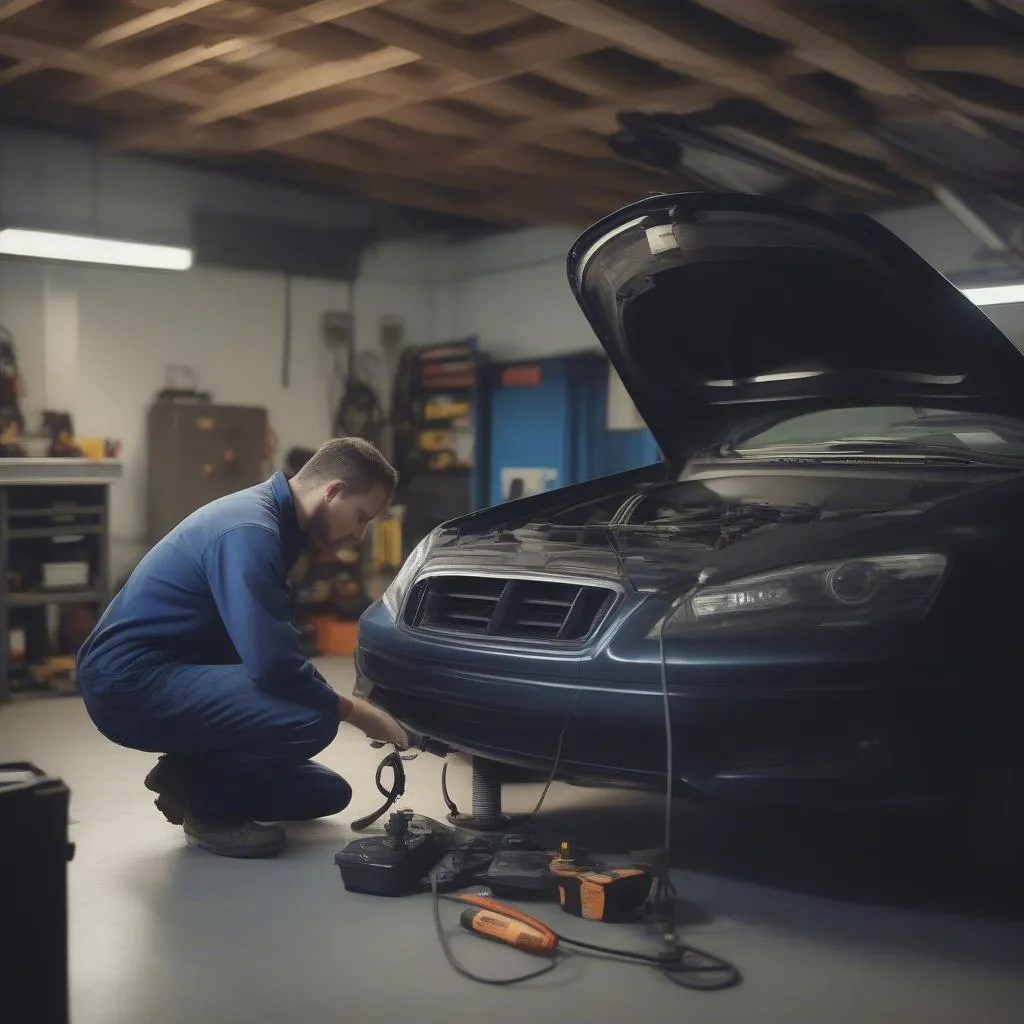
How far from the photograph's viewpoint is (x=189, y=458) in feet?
22.5

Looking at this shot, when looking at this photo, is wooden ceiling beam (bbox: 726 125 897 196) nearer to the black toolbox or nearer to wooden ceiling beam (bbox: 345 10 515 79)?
wooden ceiling beam (bbox: 345 10 515 79)

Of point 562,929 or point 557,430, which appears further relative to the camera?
point 557,430

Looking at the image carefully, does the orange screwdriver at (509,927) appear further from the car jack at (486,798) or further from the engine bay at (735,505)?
the engine bay at (735,505)

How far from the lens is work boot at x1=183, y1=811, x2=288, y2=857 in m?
2.80

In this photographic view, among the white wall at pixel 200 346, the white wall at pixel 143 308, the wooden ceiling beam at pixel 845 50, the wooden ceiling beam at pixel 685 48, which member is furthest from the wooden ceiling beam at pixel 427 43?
the white wall at pixel 200 346

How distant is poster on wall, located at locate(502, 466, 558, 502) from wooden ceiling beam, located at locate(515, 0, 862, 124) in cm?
306

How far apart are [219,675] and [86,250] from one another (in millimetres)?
3883

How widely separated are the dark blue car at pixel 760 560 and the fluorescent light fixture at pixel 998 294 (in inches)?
91.6

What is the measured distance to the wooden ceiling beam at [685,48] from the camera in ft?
13.3

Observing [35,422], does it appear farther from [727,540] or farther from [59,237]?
[727,540]

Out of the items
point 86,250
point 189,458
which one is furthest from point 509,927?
point 189,458

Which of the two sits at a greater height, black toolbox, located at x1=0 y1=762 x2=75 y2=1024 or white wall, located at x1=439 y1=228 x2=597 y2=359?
white wall, located at x1=439 y1=228 x2=597 y2=359

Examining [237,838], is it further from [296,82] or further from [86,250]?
[86,250]

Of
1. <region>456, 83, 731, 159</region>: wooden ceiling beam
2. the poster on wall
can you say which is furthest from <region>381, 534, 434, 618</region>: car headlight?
the poster on wall
